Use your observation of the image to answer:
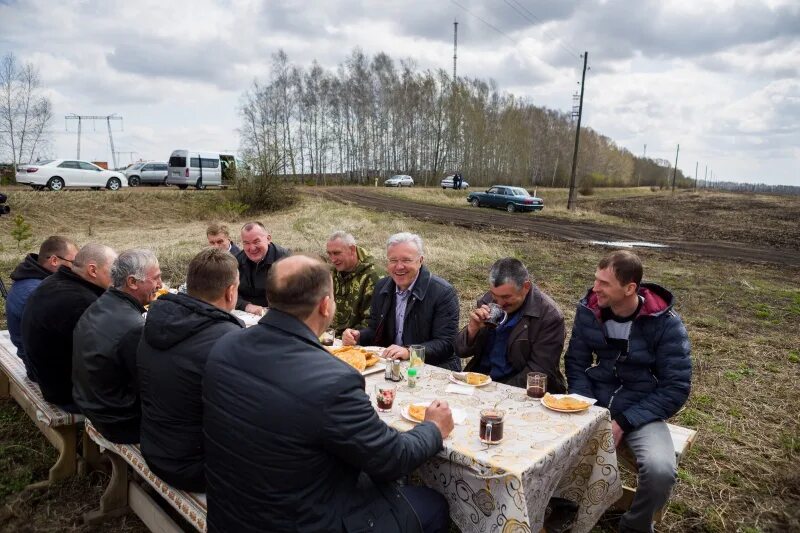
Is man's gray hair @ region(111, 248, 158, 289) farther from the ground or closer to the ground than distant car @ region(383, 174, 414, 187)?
closer to the ground

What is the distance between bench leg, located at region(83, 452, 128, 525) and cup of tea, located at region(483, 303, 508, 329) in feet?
7.89

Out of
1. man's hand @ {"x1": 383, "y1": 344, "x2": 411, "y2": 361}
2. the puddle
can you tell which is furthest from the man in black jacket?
the puddle

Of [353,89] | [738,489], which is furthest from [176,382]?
[353,89]

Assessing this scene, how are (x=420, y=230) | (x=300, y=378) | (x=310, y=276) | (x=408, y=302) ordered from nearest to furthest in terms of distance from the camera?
1. (x=300, y=378)
2. (x=310, y=276)
3. (x=408, y=302)
4. (x=420, y=230)

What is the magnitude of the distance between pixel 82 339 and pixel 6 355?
2.49m

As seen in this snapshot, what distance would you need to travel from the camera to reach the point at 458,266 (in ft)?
38.8

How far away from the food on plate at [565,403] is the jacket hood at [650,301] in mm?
872

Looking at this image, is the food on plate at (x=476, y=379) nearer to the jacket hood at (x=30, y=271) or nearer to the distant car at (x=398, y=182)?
the jacket hood at (x=30, y=271)

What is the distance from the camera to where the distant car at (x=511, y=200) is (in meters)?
28.7

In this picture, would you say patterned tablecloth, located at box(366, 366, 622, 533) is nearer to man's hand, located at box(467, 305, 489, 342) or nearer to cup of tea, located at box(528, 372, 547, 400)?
cup of tea, located at box(528, 372, 547, 400)

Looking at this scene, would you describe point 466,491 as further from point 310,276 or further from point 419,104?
point 419,104

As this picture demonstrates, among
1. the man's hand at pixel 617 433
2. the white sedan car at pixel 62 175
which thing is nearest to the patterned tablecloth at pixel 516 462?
the man's hand at pixel 617 433

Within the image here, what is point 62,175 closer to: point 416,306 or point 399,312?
point 399,312

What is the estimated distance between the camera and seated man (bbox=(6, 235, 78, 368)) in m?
4.25
